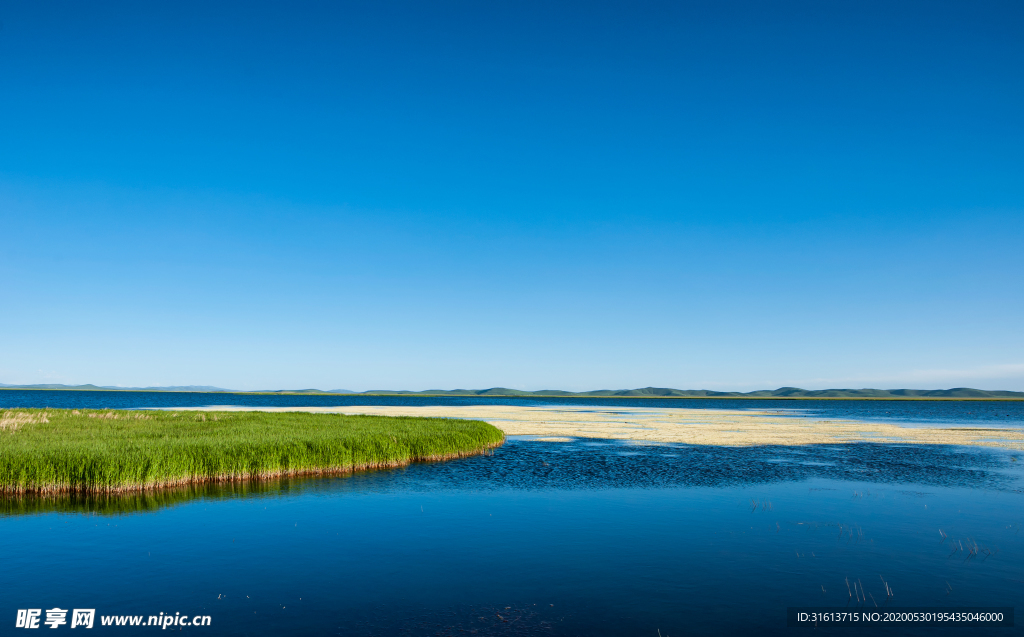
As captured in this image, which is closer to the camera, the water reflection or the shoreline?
the shoreline

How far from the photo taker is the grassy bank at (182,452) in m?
26.0

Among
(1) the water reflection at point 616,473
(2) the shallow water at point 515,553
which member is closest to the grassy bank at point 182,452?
(1) the water reflection at point 616,473

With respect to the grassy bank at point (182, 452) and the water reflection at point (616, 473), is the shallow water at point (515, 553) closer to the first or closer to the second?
the water reflection at point (616, 473)

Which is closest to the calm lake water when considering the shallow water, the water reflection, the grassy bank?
the shallow water

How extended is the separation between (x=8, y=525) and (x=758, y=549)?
82.8 ft

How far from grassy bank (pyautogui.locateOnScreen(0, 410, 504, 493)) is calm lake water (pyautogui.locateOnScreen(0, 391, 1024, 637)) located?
1.86 metres

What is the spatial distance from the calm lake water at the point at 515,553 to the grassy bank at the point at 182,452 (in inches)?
73.4

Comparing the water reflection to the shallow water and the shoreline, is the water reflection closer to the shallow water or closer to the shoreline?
the shallow water

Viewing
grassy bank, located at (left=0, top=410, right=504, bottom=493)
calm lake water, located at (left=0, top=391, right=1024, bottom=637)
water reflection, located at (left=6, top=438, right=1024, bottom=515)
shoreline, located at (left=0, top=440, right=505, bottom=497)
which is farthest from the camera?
grassy bank, located at (left=0, top=410, right=504, bottom=493)

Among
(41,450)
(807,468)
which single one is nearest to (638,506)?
(807,468)

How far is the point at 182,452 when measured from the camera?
29578 millimetres

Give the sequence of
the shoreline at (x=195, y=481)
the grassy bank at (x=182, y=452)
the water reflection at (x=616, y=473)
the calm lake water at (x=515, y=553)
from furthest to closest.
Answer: the grassy bank at (x=182, y=452)
the water reflection at (x=616, y=473)
the shoreline at (x=195, y=481)
the calm lake water at (x=515, y=553)

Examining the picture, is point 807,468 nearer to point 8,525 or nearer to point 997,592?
point 997,592

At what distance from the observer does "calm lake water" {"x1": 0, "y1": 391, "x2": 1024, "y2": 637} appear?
13.5m
